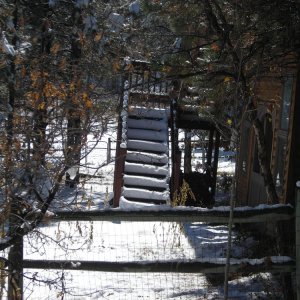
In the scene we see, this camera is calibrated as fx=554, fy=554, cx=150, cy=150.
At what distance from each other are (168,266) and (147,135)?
8672mm

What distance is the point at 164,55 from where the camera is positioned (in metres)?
7.07

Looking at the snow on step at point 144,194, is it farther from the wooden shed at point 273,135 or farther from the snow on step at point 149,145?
the wooden shed at point 273,135

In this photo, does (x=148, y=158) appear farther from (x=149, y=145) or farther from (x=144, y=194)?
(x=144, y=194)

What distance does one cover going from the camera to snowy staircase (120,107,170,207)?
11953mm

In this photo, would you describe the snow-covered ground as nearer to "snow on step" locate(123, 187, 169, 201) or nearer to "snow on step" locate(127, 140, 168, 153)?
"snow on step" locate(123, 187, 169, 201)

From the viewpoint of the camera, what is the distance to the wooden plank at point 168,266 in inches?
192

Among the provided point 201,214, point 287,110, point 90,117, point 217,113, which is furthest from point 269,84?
point 90,117

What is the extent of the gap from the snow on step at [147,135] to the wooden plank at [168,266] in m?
8.47

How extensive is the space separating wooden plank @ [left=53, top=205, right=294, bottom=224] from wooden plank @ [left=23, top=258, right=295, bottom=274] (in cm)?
39

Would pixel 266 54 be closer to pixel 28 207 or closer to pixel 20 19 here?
pixel 20 19

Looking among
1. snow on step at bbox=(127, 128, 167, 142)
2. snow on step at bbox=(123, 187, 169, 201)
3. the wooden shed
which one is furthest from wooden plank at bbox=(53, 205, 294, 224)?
snow on step at bbox=(127, 128, 167, 142)

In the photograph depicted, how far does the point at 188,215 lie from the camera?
505 centimetres

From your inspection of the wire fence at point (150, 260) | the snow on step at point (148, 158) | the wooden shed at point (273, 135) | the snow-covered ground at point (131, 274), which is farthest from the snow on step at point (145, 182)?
the snow-covered ground at point (131, 274)

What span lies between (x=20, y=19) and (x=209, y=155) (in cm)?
1238
